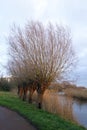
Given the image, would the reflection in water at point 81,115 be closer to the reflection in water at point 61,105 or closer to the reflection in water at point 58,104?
the reflection in water at point 61,105

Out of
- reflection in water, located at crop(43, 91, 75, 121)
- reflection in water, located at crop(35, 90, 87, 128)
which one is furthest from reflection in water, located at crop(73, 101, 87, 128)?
reflection in water, located at crop(43, 91, 75, 121)

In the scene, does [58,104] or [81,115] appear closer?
[58,104]

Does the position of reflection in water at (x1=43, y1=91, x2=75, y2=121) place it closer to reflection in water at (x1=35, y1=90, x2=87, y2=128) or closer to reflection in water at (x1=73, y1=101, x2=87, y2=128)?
reflection in water at (x1=35, y1=90, x2=87, y2=128)

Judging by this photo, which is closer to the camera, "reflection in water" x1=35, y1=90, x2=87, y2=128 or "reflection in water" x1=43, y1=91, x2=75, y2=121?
"reflection in water" x1=35, y1=90, x2=87, y2=128

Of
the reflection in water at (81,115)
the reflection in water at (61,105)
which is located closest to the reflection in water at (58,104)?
the reflection in water at (61,105)

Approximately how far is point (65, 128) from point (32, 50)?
12.7 metres

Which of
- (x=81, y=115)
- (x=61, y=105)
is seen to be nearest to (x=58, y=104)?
(x=61, y=105)

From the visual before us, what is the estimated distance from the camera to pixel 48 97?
27.9 meters

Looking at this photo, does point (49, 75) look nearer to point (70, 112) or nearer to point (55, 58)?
point (55, 58)

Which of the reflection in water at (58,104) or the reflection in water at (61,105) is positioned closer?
the reflection in water at (61,105)

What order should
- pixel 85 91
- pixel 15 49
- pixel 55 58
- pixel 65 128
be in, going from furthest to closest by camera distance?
pixel 85 91, pixel 15 49, pixel 55 58, pixel 65 128

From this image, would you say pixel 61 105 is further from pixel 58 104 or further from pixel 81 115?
pixel 81 115

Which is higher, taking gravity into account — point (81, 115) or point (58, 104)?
point (58, 104)

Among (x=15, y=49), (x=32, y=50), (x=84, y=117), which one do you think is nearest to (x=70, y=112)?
(x=84, y=117)
